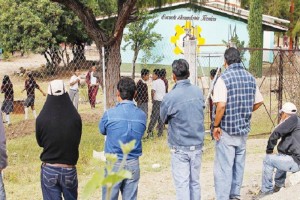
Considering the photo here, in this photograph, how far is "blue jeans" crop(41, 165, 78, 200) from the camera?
440 cm

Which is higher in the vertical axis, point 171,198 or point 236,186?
point 236,186

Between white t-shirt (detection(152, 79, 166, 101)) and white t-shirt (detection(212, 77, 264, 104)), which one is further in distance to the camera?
white t-shirt (detection(152, 79, 166, 101))

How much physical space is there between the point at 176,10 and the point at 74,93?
16.9 m

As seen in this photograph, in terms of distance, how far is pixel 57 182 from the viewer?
4.43 meters

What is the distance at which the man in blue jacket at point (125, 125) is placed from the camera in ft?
14.4

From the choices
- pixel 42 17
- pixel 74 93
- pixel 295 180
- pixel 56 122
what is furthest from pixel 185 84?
pixel 42 17

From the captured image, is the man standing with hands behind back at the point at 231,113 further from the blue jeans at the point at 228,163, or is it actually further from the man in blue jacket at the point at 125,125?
the man in blue jacket at the point at 125,125

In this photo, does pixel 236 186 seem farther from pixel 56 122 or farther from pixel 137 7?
→ pixel 137 7

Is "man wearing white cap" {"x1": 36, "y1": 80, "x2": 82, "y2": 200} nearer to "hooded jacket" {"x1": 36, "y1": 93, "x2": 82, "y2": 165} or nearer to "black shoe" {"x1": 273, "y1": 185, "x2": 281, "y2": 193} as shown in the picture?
"hooded jacket" {"x1": 36, "y1": 93, "x2": 82, "y2": 165}

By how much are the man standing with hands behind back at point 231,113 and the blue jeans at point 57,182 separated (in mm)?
1557

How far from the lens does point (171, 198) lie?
21.6 feet

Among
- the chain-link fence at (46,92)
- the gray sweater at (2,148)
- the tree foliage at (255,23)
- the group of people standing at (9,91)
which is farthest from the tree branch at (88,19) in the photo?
the tree foliage at (255,23)

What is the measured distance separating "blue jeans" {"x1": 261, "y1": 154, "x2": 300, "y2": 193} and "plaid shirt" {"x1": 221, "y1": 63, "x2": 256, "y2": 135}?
1014 millimetres

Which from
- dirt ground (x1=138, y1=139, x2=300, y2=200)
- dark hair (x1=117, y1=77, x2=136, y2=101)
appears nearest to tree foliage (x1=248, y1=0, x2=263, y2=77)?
dirt ground (x1=138, y1=139, x2=300, y2=200)
